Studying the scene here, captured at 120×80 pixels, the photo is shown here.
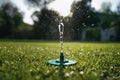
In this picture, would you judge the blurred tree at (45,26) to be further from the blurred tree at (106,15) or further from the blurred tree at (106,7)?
the blurred tree at (106,7)

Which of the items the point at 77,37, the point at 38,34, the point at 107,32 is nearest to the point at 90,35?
the point at 77,37

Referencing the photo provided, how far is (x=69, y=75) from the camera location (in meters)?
3.21

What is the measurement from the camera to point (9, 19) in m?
40.4

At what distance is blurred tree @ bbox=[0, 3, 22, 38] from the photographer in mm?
36844

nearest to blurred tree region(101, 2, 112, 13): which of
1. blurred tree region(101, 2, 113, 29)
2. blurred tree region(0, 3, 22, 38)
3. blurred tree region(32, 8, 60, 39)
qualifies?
blurred tree region(101, 2, 113, 29)

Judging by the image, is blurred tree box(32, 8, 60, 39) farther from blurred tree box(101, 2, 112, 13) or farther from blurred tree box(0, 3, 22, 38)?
blurred tree box(101, 2, 112, 13)

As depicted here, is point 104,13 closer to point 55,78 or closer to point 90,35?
point 90,35

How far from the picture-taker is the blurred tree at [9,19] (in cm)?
3684

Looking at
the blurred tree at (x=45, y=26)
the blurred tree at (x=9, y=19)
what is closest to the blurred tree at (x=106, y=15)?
the blurred tree at (x=45, y=26)

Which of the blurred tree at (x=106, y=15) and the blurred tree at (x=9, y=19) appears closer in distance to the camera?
the blurred tree at (x=9, y=19)

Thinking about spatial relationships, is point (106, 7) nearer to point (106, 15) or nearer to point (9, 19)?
point (106, 15)

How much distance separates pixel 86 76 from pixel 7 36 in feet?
110

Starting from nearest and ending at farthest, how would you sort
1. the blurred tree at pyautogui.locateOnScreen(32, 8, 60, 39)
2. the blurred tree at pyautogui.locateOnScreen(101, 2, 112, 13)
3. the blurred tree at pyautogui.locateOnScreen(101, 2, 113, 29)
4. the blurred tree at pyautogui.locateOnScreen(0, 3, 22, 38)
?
the blurred tree at pyautogui.locateOnScreen(32, 8, 60, 39) → the blurred tree at pyautogui.locateOnScreen(0, 3, 22, 38) → the blurred tree at pyautogui.locateOnScreen(101, 2, 113, 29) → the blurred tree at pyautogui.locateOnScreen(101, 2, 112, 13)

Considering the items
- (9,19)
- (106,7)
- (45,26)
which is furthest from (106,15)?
(9,19)
